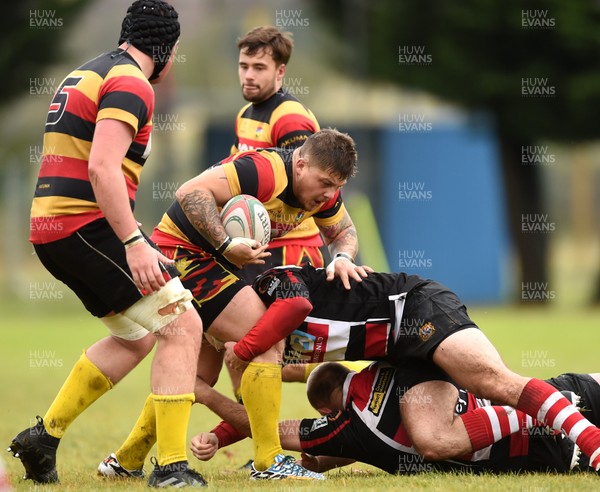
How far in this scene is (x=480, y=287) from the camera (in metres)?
26.3

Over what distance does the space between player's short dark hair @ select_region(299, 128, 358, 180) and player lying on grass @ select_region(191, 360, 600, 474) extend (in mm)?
1107

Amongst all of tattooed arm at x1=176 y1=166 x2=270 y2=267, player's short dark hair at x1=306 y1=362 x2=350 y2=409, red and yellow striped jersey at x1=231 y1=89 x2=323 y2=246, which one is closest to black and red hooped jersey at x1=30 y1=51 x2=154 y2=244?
tattooed arm at x1=176 y1=166 x2=270 y2=267

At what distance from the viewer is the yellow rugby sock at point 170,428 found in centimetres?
514

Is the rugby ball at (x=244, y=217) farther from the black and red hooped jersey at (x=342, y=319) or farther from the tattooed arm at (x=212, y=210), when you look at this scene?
the black and red hooped jersey at (x=342, y=319)

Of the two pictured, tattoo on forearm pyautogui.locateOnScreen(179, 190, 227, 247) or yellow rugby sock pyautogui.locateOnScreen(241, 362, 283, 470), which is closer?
yellow rugby sock pyautogui.locateOnScreen(241, 362, 283, 470)

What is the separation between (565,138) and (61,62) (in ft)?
39.0

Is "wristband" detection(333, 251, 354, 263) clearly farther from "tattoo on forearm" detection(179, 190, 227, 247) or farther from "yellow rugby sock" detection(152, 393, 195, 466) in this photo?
"yellow rugby sock" detection(152, 393, 195, 466)

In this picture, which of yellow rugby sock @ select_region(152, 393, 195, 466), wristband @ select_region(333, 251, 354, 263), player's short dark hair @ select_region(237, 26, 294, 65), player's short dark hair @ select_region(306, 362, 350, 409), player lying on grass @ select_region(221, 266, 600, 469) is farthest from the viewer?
player's short dark hair @ select_region(237, 26, 294, 65)

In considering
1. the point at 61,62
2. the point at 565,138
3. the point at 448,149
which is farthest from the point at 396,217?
the point at 61,62

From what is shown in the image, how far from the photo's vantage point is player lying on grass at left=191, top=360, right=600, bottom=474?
5480mm

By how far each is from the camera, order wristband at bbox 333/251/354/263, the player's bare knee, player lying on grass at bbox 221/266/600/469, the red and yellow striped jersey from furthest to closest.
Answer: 1. the red and yellow striped jersey
2. wristband at bbox 333/251/354/263
3. the player's bare knee
4. player lying on grass at bbox 221/266/600/469

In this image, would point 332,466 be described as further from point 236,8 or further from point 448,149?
point 236,8

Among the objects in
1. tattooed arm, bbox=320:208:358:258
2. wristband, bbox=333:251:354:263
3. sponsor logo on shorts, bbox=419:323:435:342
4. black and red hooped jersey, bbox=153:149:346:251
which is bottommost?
sponsor logo on shorts, bbox=419:323:435:342

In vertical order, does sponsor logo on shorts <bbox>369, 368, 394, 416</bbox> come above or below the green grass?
above
